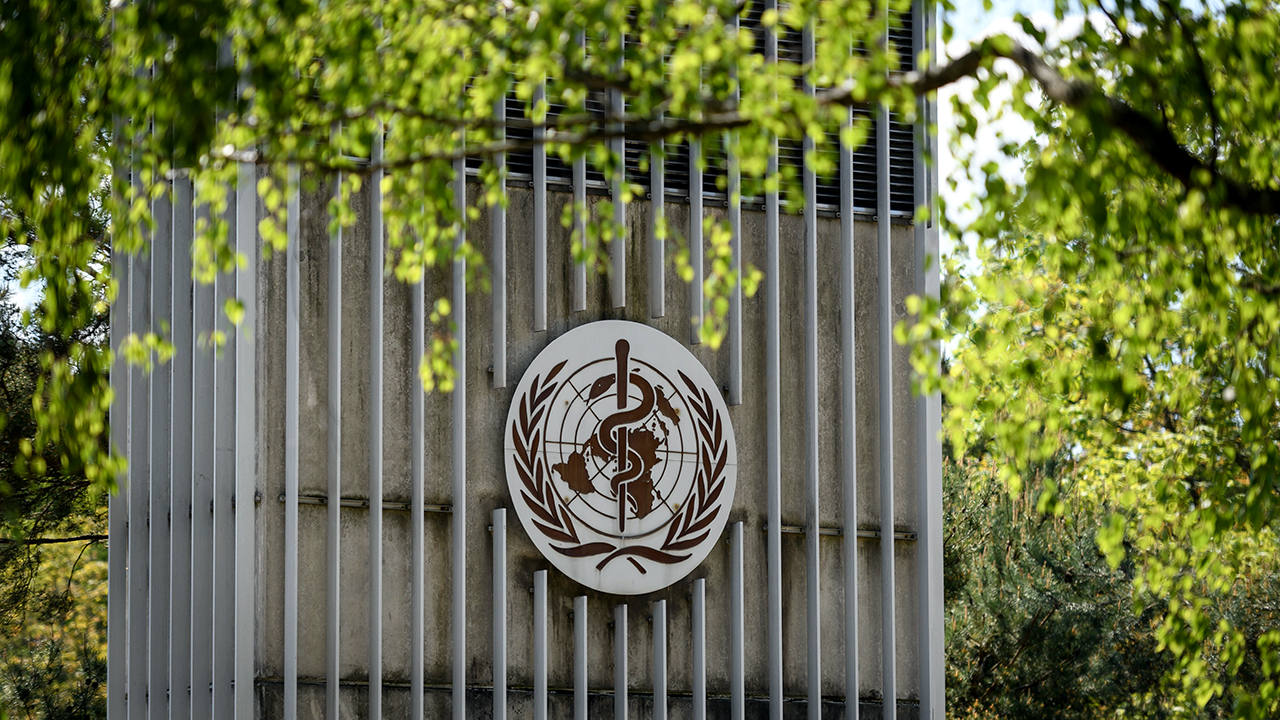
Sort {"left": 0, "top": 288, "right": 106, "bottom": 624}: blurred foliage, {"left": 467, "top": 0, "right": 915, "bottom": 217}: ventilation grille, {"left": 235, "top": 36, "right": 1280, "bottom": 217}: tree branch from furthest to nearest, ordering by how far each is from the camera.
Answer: {"left": 0, "top": 288, "right": 106, "bottom": 624}: blurred foliage → {"left": 467, "top": 0, "right": 915, "bottom": 217}: ventilation grille → {"left": 235, "top": 36, "right": 1280, "bottom": 217}: tree branch

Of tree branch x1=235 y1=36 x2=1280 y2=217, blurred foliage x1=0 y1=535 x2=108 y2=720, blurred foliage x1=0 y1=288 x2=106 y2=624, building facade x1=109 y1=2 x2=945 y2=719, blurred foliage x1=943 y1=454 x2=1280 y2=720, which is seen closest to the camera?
tree branch x1=235 y1=36 x2=1280 y2=217

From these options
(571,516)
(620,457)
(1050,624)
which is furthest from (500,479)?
(1050,624)

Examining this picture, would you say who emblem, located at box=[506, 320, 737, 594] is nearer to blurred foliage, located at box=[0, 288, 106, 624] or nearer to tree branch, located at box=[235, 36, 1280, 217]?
tree branch, located at box=[235, 36, 1280, 217]

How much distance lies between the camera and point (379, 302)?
7578 mm

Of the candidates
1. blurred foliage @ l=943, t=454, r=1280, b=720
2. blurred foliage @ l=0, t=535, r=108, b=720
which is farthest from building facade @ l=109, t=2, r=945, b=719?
blurred foliage @ l=943, t=454, r=1280, b=720

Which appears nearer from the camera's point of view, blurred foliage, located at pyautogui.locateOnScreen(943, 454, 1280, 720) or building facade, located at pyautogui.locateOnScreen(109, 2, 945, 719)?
building facade, located at pyautogui.locateOnScreen(109, 2, 945, 719)

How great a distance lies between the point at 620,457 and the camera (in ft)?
25.8

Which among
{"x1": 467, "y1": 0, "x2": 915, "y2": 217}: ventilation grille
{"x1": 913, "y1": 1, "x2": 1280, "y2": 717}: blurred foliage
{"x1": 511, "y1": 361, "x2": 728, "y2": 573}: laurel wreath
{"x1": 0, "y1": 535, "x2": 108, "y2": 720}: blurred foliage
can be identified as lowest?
{"x1": 0, "y1": 535, "x2": 108, "y2": 720}: blurred foliage

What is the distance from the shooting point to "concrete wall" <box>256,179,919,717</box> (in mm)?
7422

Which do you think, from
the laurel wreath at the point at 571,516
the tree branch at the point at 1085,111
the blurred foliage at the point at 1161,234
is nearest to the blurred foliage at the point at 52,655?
the laurel wreath at the point at 571,516

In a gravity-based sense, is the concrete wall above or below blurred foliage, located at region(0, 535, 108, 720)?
above

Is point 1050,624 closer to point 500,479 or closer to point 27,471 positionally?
point 500,479

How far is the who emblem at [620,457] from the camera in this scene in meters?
7.75

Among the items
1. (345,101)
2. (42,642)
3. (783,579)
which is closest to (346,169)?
(345,101)
